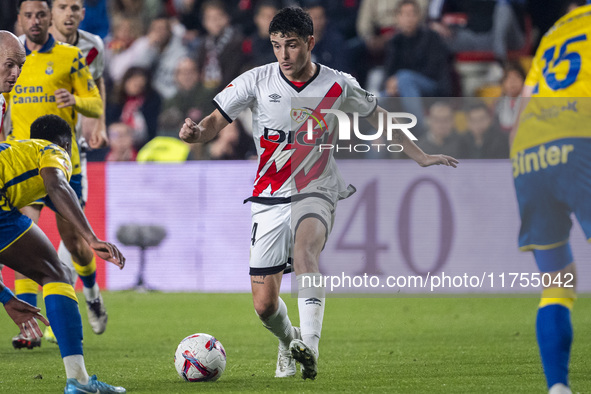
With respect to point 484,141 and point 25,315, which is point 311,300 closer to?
point 25,315

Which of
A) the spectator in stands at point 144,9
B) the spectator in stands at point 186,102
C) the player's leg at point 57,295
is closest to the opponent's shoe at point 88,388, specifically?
the player's leg at point 57,295

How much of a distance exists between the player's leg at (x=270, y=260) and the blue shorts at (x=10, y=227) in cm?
148

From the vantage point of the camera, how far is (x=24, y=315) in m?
4.78

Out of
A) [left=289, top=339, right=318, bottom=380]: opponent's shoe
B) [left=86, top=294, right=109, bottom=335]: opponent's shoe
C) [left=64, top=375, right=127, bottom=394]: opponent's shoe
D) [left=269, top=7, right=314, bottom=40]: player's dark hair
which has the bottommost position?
[left=86, top=294, right=109, bottom=335]: opponent's shoe

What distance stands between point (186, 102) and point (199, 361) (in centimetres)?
854

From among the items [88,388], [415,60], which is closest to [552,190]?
[88,388]

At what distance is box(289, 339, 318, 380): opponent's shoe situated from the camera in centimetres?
516

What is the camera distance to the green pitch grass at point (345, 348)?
5672 mm

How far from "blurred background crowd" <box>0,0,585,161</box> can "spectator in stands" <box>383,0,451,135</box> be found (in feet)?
0.05

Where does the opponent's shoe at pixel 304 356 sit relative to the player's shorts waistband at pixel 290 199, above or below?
below

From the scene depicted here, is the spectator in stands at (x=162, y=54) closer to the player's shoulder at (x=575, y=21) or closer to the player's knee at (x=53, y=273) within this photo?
the player's knee at (x=53, y=273)

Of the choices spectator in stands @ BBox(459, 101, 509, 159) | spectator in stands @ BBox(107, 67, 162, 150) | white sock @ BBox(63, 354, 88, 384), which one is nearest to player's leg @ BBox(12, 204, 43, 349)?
white sock @ BBox(63, 354, 88, 384)

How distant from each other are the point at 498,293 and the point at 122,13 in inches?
322

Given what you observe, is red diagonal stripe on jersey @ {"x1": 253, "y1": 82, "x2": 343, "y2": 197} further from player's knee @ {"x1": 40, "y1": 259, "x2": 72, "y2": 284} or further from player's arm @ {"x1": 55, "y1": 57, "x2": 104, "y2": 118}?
player's arm @ {"x1": 55, "y1": 57, "x2": 104, "y2": 118}
